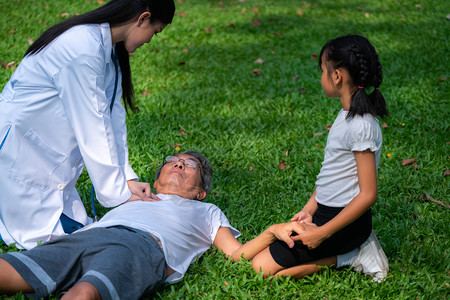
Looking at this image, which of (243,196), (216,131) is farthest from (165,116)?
(243,196)

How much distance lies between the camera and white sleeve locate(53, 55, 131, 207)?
8.97 feet

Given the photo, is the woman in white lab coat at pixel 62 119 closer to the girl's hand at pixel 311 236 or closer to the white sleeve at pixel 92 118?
the white sleeve at pixel 92 118

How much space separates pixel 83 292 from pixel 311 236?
48.9 inches

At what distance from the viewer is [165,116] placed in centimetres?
526

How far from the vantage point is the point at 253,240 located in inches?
121

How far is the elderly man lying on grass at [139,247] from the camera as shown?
8.02 ft

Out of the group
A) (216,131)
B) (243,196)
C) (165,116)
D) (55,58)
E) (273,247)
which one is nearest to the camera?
(55,58)

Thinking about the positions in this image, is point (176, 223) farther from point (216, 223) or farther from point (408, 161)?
point (408, 161)

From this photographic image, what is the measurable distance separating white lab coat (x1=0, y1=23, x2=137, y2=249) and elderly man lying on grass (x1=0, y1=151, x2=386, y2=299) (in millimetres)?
246

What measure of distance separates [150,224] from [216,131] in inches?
85.5

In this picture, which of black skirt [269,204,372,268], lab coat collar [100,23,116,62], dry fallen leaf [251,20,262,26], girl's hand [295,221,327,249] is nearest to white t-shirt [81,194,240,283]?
black skirt [269,204,372,268]

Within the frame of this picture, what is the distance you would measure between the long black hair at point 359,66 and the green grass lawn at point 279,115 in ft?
3.47

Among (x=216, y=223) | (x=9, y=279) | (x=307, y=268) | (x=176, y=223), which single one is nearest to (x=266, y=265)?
(x=307, y=268)

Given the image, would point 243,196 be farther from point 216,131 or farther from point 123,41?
point 123,41
